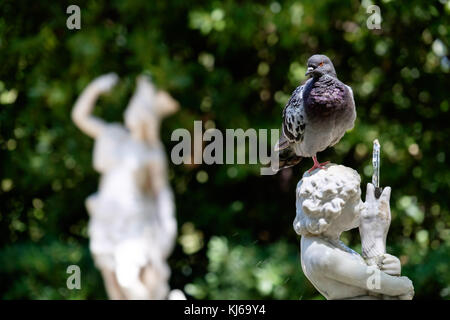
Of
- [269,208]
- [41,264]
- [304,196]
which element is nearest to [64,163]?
[41,264]

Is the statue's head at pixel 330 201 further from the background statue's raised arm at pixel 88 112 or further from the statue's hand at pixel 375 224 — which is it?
the background statue's raised arm at pixel 88 112

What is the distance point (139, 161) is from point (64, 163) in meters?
1.33

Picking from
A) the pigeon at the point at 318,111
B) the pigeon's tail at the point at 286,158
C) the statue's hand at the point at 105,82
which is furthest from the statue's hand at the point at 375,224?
the statue's hand at the point at 105,82

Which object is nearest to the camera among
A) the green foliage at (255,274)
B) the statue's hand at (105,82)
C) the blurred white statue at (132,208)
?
the blurred white statue at (132,208)

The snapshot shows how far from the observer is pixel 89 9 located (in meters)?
5.65

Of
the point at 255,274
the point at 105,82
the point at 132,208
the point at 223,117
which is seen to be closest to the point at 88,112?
the point at 105,82

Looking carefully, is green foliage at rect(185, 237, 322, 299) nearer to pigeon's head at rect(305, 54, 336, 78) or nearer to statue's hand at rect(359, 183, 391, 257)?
pigeon's head at rect(305, 54, 336, 78)

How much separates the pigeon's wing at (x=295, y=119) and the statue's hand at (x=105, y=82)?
301 cm

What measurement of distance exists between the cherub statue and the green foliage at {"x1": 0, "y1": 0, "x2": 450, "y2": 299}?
2768 millimetres

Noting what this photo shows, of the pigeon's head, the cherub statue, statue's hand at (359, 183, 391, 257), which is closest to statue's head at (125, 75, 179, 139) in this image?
the pigeon's head

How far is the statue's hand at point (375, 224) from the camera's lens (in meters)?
1.97

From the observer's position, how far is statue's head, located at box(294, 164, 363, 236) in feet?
6.56

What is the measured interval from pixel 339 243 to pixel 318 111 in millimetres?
427
